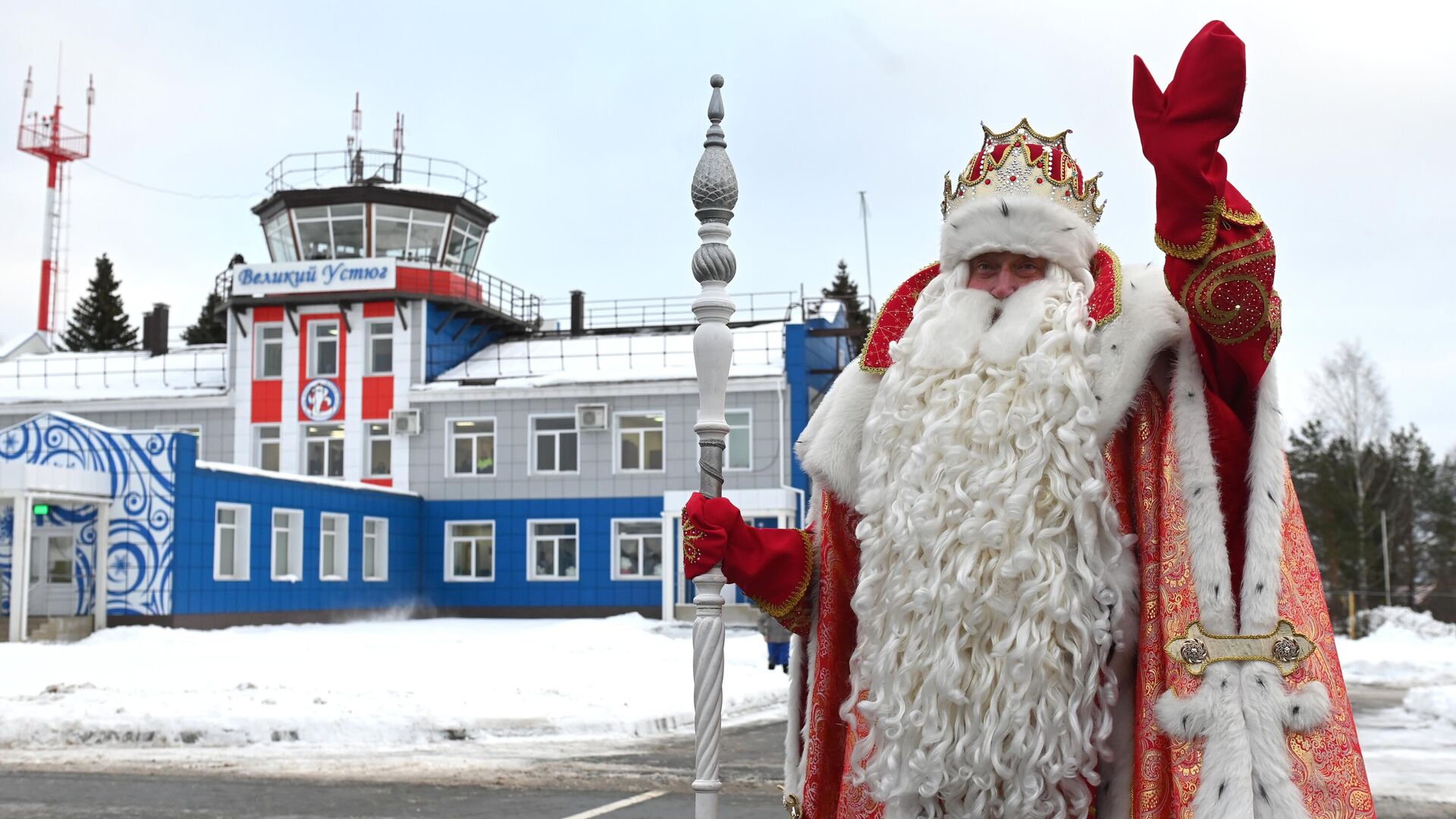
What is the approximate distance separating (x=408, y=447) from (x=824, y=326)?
35.8 feet

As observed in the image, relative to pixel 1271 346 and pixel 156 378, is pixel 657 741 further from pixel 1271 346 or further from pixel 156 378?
pixel 156 378

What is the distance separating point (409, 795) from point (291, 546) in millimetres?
22023

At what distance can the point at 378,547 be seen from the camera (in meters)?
33.2

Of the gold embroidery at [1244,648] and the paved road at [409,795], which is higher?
the gold embroidery at [1244,648]

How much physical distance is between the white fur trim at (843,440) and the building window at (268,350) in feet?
113

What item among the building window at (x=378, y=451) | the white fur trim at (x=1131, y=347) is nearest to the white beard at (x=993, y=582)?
the white fur trim at (x=1131, y=347)

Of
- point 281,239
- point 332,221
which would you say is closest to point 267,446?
point 281,239

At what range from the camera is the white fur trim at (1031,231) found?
10.7 ft

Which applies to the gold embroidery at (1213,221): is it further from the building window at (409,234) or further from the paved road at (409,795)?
the building window at (409,234)

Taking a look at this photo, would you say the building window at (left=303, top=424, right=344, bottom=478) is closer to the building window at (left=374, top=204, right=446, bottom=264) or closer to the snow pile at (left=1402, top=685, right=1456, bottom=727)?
the building window at (left=374, top=204, right=446, bottom=264)

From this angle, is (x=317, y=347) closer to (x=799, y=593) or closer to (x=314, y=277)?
(x=314, y=277)

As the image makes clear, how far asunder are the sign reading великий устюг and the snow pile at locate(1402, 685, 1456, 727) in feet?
84.4

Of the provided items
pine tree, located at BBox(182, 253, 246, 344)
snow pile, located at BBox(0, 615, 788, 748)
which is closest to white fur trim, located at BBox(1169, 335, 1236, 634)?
snow pile, located at BBox(0, 615, 788, 748)

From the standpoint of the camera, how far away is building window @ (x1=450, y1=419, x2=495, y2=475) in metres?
34.6
